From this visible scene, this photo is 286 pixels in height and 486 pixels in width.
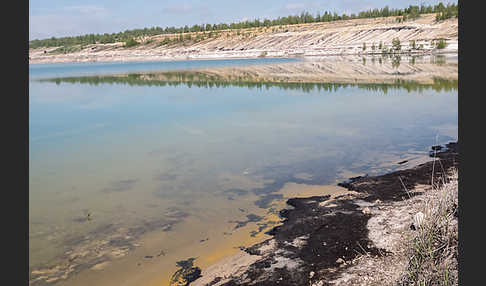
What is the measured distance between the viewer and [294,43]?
6969 cm

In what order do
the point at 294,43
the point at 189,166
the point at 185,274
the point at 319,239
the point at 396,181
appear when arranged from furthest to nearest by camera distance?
the point at 294,43 → the point at 189,166 → the point at 396,181 → the point at 319,239 → the point at 185,274

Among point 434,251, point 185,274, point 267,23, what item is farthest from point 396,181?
point 267,23

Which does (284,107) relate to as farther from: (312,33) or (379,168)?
(312,33)

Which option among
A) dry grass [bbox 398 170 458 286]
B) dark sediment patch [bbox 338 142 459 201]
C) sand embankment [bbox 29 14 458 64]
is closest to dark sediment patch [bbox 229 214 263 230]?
dark sediment patch [bbox 338 142 459 201]

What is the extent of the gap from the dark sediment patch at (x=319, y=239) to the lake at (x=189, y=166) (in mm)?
508

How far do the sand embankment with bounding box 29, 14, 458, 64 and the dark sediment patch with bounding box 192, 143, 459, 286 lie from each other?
158 feet

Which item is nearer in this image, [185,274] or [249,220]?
[185,274]

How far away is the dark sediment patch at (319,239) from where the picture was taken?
4.72m

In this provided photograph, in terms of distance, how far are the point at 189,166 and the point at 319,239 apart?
530cm

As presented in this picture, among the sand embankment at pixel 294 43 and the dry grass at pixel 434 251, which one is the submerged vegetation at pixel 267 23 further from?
the dry grass at pixel 434 251

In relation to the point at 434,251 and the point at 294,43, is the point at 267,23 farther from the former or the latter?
the point at 434,251

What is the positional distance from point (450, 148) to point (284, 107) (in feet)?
30.9

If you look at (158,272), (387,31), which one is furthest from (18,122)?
(387,31)

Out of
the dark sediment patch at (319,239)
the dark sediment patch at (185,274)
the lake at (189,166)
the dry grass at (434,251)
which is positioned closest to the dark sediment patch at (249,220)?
the lake at (189,166)
